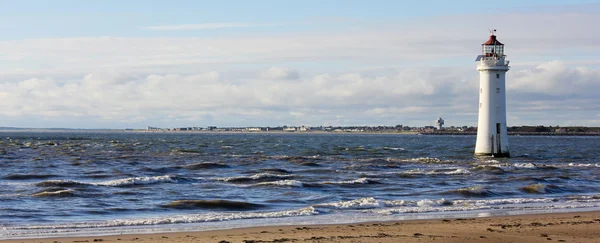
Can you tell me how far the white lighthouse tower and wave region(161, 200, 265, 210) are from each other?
26118 mm

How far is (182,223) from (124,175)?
1891 cm

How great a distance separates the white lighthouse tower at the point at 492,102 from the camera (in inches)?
1813

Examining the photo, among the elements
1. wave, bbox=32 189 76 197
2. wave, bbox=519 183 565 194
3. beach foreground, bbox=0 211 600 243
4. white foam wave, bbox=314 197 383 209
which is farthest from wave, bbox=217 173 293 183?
beach foreground, bbox=0 211 600 243

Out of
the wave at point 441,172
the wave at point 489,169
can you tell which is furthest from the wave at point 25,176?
the wave at point 489,169

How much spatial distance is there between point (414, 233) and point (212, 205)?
28.1ft

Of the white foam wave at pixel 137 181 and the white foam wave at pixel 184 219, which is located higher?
the white foam wave at pixel 137 181

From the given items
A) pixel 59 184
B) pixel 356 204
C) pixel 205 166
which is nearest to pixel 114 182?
pixel 59 184

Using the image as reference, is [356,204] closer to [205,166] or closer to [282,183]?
[282,183]

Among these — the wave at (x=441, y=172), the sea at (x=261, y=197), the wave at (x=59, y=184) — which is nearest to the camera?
the sea at (x=261, y=197)

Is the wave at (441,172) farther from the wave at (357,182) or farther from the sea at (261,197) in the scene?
the wave at (357,182)

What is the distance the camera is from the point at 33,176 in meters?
35.7

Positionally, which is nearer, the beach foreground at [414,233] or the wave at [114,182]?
the beach foreground at [414,233]

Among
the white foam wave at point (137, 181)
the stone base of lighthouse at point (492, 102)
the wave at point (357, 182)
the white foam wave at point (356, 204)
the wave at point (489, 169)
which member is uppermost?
the stone base of lighthouse at point (492, 102)

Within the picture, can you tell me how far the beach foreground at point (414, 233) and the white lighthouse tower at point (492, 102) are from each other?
1067 inches
